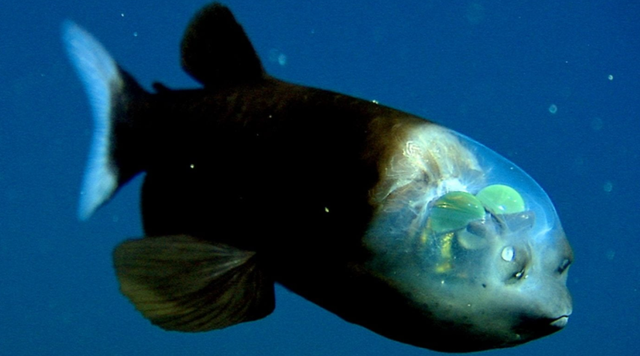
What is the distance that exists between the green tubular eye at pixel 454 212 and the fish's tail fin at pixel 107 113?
104 cm

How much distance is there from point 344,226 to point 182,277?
17.6 inches

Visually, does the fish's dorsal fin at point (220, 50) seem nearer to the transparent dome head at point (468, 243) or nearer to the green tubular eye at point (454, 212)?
the transparent dome head at point (468, 243)

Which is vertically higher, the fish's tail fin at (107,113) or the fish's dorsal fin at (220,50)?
the fish's dorsal fin at (220,50)

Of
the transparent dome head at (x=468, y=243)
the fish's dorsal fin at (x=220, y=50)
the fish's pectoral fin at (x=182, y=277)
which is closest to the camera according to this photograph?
the transparent dome head at (x=468, y=243)

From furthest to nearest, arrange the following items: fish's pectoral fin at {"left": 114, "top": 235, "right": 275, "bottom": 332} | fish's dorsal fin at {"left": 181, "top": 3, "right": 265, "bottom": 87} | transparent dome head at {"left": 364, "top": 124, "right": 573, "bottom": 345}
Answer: fish's dorsal fin at {"left": 181, "top": 3, "right": 265, "bottom": 87}
fish's pectoral fin at {"left": 114, "top": 235, "right": 275, "bottom": 332}
transparent dome head at {"left": 364, "top": 124, "right": 573, "bottom": 345}

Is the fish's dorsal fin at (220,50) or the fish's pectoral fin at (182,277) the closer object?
the fish's pectoral fin at (182,277)

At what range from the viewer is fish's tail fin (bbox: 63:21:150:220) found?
189 centimetres

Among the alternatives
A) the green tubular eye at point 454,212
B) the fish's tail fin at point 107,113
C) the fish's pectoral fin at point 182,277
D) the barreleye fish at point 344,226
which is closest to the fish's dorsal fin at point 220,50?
the barreleye fish at point 344,226

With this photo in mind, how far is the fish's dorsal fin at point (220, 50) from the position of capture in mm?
1840

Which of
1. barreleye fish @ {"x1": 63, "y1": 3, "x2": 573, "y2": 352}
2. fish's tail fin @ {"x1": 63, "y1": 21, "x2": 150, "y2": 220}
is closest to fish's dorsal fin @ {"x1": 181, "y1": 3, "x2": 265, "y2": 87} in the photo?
barreleye fish @ {"x1": 63, "y1": 3, "x2": 573, "y2": 352}

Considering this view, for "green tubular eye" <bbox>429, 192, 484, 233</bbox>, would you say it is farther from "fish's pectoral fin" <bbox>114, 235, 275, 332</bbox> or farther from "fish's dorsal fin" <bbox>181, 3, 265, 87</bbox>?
"fish's dorsal fin" <bbox>181, 3, 265, 87</bbox>

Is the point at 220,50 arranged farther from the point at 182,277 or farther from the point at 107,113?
the point at 182,277

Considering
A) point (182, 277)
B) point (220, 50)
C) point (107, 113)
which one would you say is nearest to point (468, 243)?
point (182, 277)

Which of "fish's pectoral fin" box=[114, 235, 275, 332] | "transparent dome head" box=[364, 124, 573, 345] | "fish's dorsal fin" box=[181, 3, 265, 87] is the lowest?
"fish's pectoral fin" box=[114, 235, 275, 332]
